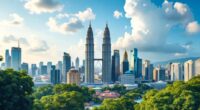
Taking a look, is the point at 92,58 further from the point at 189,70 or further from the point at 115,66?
the point at 189,70

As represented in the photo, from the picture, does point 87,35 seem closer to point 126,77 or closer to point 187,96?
point 126,77

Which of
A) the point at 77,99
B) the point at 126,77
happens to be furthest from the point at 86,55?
the point at 77,99

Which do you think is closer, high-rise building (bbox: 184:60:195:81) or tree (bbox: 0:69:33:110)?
tree (bbox: 0:69:33:110)

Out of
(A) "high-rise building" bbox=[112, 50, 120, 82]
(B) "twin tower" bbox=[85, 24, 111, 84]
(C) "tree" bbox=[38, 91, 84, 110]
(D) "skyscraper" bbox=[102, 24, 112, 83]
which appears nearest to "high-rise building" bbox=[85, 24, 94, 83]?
(B) "twin tower" bbox=[85, 24, 111, 84]

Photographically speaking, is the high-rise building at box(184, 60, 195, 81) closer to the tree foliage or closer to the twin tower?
the twin tower

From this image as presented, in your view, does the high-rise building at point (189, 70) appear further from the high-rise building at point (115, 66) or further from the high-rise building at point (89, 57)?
the high-rise building at point (89, 57)

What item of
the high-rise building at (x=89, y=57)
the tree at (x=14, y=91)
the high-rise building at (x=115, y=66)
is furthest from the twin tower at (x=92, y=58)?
the tree at (x=14, y=91)

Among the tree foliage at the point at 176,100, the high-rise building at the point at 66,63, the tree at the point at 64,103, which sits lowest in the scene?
the tree at the point at 64,103

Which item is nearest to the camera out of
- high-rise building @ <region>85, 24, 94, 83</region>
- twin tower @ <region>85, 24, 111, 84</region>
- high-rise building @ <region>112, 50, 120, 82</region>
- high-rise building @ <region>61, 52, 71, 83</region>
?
high-rise building @ <region>85, 24, 94, 83</region>

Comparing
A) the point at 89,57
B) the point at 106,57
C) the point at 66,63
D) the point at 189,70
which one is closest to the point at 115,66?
the point at 106,57
